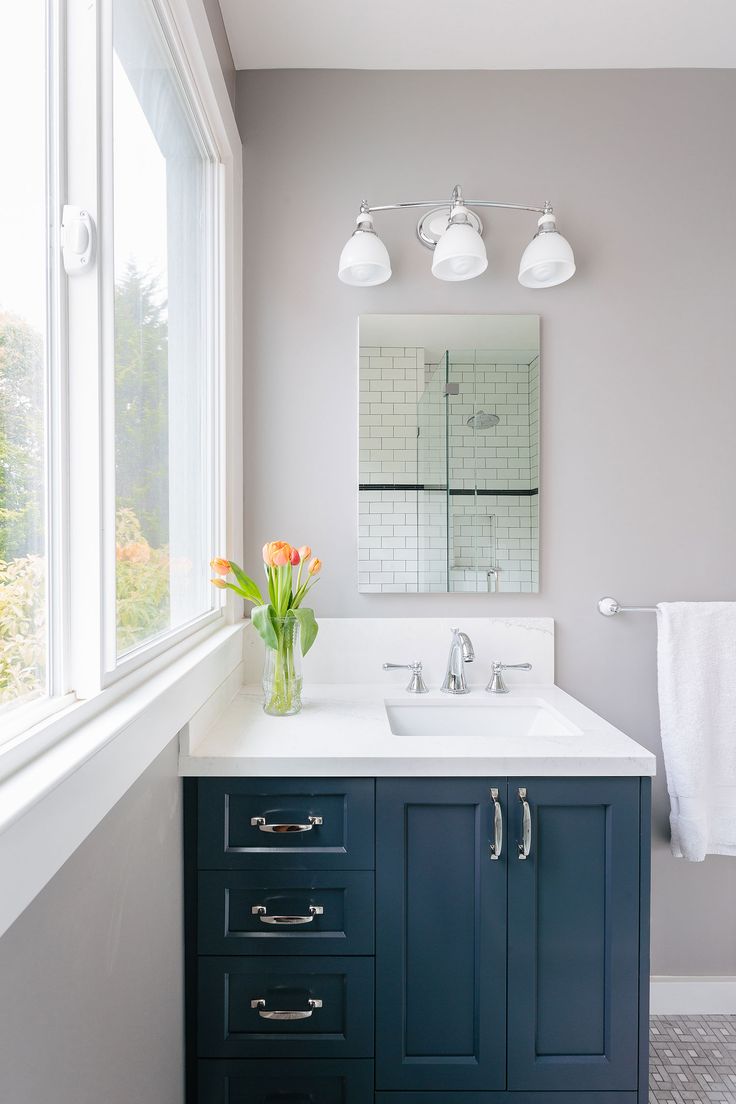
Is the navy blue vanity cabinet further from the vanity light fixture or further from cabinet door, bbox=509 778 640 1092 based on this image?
the vanity light fixture

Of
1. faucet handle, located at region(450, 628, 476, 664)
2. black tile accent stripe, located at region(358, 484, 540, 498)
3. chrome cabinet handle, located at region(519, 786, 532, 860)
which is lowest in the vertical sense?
chrome cabinet handle, located at region(519, 786, 532, 860)

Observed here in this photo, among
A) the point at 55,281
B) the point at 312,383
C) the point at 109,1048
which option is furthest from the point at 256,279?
the point at 109,1048

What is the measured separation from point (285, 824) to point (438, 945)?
37 centimetres

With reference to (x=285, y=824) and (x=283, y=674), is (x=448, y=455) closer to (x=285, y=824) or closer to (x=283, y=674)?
(x=283, y=674)

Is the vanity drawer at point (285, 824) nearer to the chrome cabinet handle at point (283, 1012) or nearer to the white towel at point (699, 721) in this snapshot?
the chrome cabinet handle at point (283, 1012)

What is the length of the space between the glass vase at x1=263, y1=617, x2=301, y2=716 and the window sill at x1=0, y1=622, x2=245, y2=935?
331 mm

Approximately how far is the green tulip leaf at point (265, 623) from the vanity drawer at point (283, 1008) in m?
0.62

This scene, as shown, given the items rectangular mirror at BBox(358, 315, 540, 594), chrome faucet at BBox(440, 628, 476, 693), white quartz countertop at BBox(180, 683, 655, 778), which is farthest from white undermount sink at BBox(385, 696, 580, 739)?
rectangular mirror at BBox(358, 315, 540, 594)

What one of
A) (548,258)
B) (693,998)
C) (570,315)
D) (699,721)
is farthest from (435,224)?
(693,998)

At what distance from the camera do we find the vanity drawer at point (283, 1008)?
1.19 meters

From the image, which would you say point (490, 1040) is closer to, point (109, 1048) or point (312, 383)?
point (109, 1048)

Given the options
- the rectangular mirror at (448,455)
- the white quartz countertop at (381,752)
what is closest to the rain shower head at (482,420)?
the rectangular mirror at (448,455)

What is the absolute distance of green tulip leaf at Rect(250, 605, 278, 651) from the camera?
142 cm

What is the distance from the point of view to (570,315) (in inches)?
69.7
